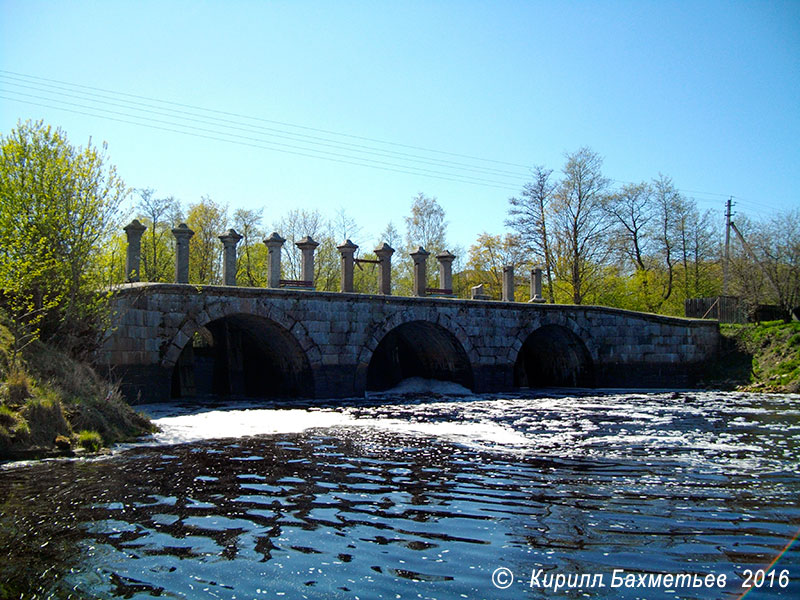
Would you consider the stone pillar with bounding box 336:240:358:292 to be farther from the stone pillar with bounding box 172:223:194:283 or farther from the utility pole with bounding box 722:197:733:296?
the utility pole with bounding box 722:197:733:296

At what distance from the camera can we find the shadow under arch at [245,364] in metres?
21.6

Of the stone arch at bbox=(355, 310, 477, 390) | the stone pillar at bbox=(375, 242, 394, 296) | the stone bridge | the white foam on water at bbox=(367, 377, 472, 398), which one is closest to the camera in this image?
the stone bridge

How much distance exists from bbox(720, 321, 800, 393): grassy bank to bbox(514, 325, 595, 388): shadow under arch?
6.01 metres

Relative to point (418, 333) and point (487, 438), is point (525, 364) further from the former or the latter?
point (487, 438)

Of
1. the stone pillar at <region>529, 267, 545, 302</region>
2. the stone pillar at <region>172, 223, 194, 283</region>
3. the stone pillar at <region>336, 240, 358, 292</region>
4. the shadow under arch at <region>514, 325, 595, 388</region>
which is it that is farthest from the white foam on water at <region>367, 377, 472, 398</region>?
the stone pillar at <region>172, 223, 194, 283</region>

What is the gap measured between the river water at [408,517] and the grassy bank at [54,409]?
0.65 m

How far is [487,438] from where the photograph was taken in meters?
12.5

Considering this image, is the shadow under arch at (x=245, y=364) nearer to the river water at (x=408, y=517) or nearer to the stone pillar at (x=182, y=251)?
the stone pillar at (x=182, y=251)

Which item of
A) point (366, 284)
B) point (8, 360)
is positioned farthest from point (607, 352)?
point (8, 360)

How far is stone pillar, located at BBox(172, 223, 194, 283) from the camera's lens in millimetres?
19469

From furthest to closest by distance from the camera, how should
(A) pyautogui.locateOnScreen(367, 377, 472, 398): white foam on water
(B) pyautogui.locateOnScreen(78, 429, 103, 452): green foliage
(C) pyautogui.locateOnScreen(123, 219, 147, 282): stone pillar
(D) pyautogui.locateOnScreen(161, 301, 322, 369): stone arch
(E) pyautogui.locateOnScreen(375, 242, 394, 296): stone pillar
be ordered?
(A) pyautogui.locateOnScreen(367, 377, 472, 398): white foam on water → (E) pyautogui.locateOnScreen(375, 242, 394, 296): stone pillar → (C) pyautogui.locateOnScreen(123, 219, 147, 282): stone pillar → (D) pyautogui.locateOnScreen(161, 301, 322, 369): stone arch → (B) pyautogui.locateOnScreen(78, 429, 103, 452): green foliage

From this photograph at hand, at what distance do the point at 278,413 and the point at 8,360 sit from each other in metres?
7.17

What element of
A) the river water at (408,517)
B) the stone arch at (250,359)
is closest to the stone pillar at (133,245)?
the stone arch at (250,359)

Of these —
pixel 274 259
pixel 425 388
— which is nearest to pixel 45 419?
pixel 274 259
